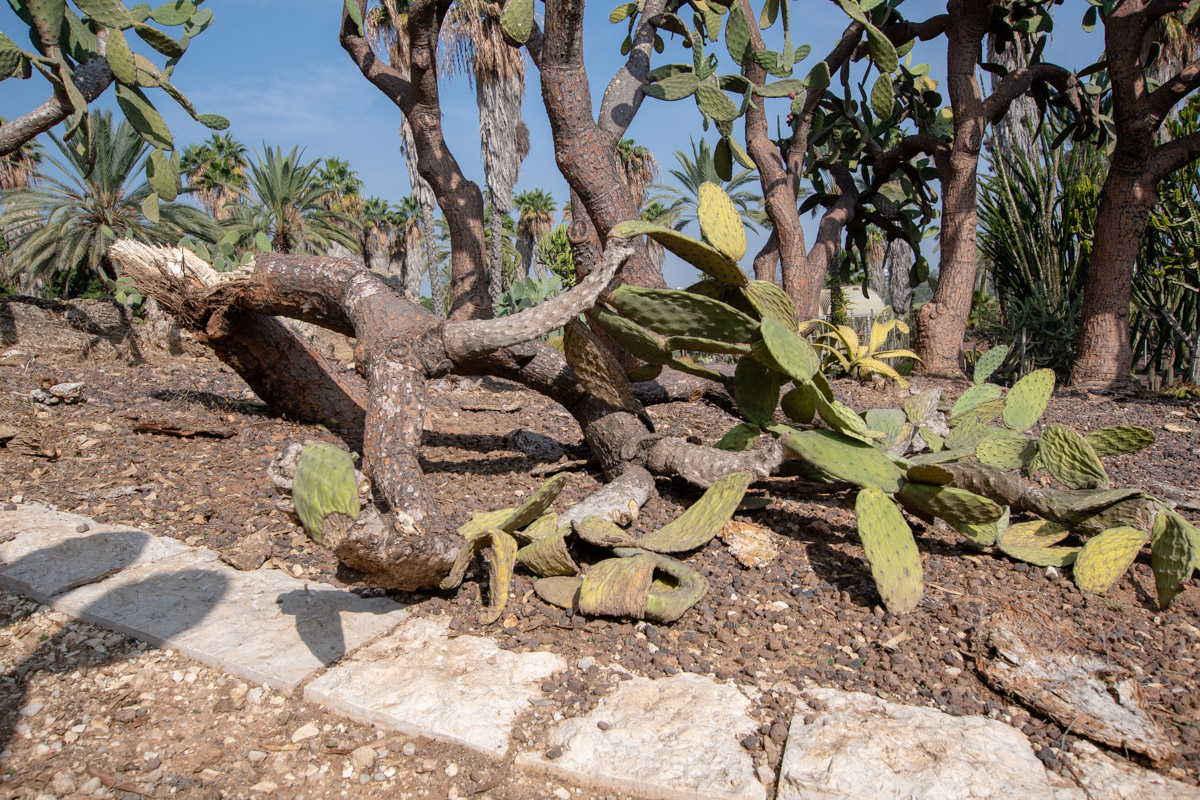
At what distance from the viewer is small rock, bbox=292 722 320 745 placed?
5.55 ft

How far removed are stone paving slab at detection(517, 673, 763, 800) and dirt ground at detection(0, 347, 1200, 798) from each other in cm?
5

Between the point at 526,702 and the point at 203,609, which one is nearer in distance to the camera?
the point at 526,702

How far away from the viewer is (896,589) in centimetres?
205

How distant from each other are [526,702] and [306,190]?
20.4 meters

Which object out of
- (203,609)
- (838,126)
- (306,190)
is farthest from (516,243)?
(203,609)

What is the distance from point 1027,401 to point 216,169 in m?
29.1

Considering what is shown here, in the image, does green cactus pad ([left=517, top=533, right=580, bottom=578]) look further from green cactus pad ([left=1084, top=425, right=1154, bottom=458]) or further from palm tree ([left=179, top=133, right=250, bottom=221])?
palm tree ([left=179, top=133, right=250, bottom=221])

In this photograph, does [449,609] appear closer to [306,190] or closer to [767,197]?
[767,197]

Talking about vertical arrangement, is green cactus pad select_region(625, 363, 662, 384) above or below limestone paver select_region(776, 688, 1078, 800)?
above

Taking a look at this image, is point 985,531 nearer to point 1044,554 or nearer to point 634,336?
point 1044,554

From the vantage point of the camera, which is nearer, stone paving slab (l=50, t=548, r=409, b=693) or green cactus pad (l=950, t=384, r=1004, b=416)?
stone paving slab (l=50, t=548, r=409, b=693)

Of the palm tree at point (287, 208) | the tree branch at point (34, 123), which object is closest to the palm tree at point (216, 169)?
the palm tree at point (287, 208)

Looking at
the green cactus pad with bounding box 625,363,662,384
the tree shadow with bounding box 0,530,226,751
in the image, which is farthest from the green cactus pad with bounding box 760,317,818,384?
the tree shadow with bounding box 0,530,226,751

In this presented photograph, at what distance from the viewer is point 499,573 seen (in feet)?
6.88
